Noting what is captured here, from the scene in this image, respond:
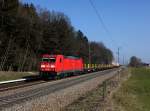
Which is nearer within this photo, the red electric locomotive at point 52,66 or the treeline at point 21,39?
the red electric locomotive at point 52,66

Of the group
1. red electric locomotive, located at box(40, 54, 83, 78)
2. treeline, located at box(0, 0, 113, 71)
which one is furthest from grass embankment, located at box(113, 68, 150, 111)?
treeline, located at box(0, 0, 113, 71)

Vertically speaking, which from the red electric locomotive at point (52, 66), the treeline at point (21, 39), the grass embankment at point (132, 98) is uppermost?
the treeline at point (21, 39)

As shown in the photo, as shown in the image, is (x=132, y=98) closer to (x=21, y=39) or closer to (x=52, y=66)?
(x=52, y=66)

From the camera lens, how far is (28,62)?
234ft

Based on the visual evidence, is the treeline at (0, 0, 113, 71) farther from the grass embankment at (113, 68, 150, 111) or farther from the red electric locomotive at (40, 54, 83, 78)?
the grass embankment at (113, 68, 150, 111)

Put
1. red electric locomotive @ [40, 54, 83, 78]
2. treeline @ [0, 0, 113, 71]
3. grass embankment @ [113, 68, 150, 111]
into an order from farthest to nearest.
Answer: treeline @ [0, 0, 113, 71] < red electric locomotive @ [40, 54, 83, 78] < grass embankment @ [113, 68, 150, 111]

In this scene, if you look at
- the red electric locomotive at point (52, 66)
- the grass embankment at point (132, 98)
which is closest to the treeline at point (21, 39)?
the red electric locomotive at point (52, 66)

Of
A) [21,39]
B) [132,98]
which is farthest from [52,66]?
[21,39]

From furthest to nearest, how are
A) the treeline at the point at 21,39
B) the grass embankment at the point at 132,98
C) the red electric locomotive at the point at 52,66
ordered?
the treeline at the point at 21,39 → the red electric locomotive at the point at 52,66 → the grass embankment at the point at 132,98

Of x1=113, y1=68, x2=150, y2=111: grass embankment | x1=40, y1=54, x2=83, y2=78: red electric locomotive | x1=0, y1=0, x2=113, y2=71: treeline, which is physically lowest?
x1=113, y1=68, x2=150, y2=111: grass embankment

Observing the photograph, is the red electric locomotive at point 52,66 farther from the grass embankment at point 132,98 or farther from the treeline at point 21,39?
the treeline at point 21,39

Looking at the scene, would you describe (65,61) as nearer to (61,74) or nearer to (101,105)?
(61,74)

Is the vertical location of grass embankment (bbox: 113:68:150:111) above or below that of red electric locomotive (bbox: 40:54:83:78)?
below

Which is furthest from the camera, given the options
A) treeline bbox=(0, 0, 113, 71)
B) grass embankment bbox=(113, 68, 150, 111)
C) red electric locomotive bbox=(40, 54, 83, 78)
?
treeline bbox=(0, 0, 113, 71)
